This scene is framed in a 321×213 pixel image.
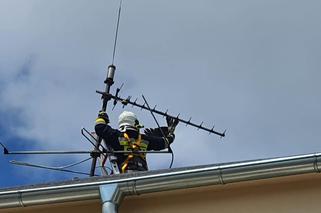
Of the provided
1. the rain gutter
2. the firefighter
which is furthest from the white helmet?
the rain gutter

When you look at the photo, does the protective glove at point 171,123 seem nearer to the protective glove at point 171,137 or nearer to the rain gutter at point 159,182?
the protective glove at point 171,137

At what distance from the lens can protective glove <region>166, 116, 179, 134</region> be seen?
8.89 meters

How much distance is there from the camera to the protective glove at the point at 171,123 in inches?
350

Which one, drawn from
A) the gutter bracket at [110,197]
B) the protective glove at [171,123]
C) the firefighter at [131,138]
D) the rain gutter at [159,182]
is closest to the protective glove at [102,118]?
the firefighter at [131,138]

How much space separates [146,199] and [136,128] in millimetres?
3416

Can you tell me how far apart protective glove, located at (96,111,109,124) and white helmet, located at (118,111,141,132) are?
0.21 meters

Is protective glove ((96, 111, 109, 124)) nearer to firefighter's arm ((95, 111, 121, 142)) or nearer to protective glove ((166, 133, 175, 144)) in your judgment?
firefighter's arm ((95, 111, 121, 142))

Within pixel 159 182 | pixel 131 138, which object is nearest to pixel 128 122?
pixel 131 138

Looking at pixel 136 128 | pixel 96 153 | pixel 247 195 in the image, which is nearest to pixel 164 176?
pixel 247 195

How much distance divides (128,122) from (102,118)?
0.35 metres

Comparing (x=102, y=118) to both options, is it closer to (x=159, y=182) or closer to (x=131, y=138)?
(x=131, y=138)

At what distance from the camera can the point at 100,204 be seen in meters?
5.56

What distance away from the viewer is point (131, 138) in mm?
8703

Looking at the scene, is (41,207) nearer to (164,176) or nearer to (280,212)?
(164,176)
